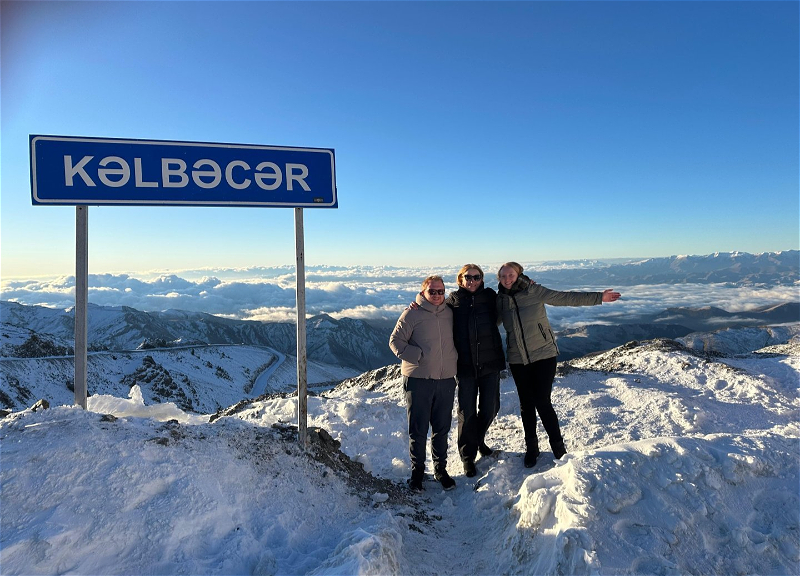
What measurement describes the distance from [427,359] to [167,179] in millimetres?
3747

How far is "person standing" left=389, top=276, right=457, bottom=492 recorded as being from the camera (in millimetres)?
5332

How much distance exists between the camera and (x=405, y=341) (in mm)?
5352

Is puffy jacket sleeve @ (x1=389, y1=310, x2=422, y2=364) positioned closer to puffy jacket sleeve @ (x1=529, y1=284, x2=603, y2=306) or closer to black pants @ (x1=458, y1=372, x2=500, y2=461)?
black pants @ (x1=458, y1=372, x2=500, y2=461)

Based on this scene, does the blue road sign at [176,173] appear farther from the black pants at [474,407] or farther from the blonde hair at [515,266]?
the black pants at [474,407]

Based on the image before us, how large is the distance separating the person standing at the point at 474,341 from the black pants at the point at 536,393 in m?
0.32

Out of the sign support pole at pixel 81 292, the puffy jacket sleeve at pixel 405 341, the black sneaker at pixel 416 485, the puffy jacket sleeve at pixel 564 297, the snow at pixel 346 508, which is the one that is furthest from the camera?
the black sneaker at pixel 416 485

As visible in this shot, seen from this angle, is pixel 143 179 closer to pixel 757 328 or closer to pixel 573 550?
pixel 573 550

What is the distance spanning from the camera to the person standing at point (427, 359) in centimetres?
533

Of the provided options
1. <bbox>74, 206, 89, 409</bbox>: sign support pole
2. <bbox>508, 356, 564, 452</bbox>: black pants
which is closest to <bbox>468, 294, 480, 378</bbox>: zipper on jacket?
<bbox>508, 356, 564, 452</bbox>: black pants

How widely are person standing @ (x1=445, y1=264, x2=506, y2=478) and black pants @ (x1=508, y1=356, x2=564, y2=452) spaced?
1.04ft

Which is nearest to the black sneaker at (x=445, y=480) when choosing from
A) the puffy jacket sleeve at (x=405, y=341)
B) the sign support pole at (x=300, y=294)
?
the puffy jacket sleeve at (x=405, y=341)

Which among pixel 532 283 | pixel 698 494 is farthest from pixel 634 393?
pixel 698 494

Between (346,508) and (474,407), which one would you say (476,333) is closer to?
(474,407)

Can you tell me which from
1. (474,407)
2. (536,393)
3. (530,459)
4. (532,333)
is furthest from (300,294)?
(530,459)
